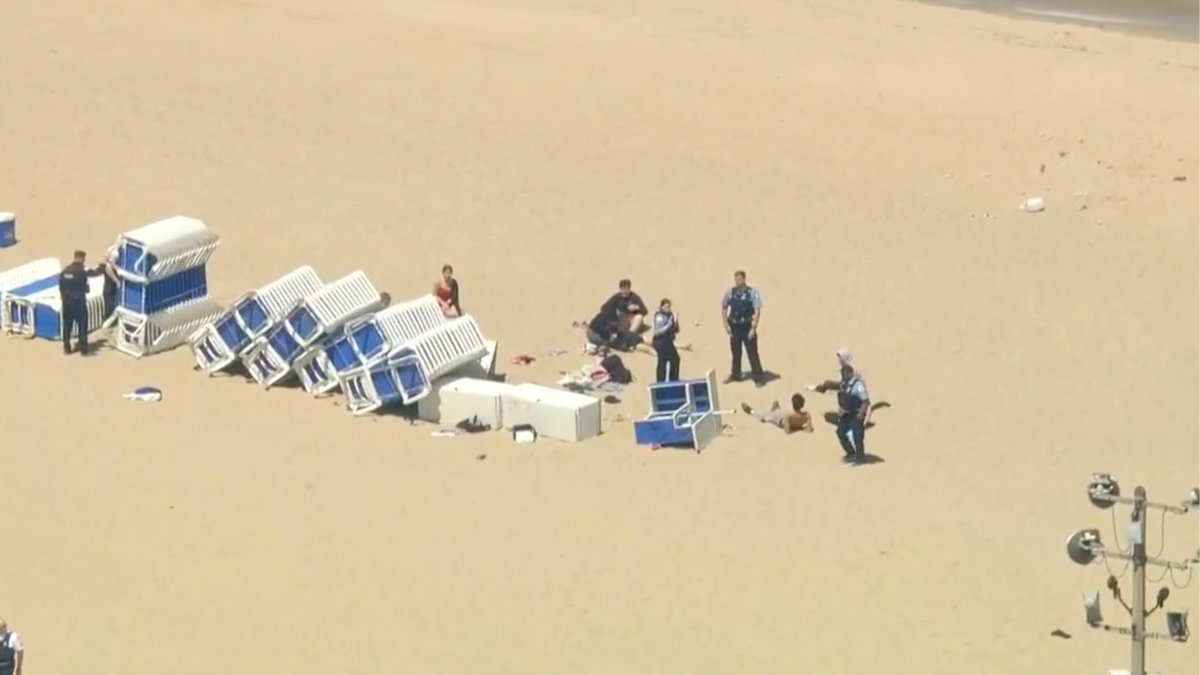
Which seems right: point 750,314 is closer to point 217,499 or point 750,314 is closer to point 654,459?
point 654,459

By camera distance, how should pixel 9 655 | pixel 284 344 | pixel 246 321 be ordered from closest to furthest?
pixel 9 655
pixel 284 344
pixel 246 321

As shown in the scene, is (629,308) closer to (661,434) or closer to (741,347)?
(741,347)

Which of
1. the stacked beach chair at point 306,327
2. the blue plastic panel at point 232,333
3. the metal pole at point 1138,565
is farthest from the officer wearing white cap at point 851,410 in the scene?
the metal pole at point 1138,565

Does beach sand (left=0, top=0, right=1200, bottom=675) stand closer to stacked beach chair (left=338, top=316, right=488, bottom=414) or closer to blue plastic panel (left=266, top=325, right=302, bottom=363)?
stacked beach chair (left=338, top=316, right=488, bottom=414)

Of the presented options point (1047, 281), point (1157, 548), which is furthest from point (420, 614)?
point (1047, 281)

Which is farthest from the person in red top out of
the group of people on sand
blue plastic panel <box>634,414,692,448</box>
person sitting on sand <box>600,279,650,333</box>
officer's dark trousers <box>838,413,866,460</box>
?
officer's dark trousers <box>838,413,866,460</box>

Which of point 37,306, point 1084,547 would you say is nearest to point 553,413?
point 37,306
